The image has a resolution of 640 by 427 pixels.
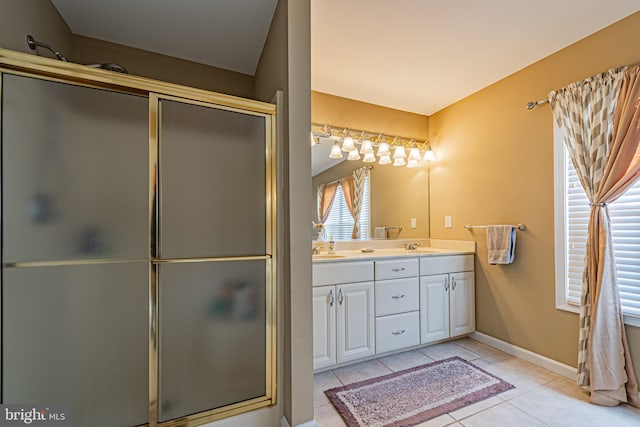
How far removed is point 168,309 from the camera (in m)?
1.37

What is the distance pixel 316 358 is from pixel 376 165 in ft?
6.59

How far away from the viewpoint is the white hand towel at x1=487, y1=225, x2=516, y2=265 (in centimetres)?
242

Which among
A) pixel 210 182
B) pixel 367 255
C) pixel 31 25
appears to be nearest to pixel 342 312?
pixel 367 255

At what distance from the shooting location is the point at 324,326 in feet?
6.93

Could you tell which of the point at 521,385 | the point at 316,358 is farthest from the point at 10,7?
the point at 521,385

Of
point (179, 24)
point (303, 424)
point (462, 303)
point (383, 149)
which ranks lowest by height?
point (303, 424)

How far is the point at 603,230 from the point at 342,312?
1.85 meters

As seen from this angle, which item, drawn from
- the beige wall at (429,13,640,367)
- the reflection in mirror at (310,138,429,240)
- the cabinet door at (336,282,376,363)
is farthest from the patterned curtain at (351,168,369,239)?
the beige wall at (429,13,640,367)

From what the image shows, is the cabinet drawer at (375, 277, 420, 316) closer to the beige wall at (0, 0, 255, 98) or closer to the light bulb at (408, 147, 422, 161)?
the light bulb at (408, 147, 422, 161)

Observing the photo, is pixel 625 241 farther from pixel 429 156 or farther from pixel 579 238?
pixel 429 156

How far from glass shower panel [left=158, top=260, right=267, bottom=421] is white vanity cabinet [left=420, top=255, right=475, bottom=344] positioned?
163 centimetres

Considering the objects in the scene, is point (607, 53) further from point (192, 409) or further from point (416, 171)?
point (192, 409)

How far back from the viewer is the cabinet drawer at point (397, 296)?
2352 mm

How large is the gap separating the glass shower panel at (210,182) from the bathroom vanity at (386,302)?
0.78 m
